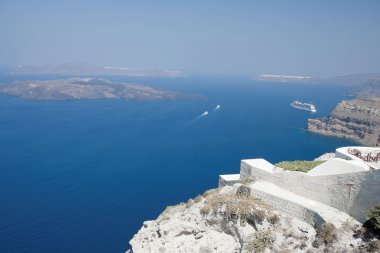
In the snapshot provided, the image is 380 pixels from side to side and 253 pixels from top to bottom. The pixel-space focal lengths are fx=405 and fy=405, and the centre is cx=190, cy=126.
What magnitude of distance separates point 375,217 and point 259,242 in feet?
16.3

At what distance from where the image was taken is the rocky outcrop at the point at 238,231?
51.6ft

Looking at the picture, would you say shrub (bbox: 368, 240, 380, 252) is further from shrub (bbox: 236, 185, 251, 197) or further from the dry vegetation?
shrub (bbox: 236, 185, 251, 197)

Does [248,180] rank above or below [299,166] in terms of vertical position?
below

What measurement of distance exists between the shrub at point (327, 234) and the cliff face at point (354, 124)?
92939mm

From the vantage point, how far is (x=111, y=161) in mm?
72812

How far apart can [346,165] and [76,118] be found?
110 meters

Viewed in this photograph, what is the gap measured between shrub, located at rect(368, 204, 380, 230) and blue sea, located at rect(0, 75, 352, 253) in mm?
31142

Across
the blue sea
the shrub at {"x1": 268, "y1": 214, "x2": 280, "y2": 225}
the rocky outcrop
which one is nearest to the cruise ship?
the blue sea

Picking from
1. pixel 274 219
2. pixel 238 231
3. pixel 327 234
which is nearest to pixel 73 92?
pixel 238 231

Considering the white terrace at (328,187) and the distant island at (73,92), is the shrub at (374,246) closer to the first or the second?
the white terrace at (328,187)

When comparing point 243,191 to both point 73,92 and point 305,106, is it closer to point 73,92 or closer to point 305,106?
point 305,106

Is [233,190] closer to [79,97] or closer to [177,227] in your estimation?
[177,227]

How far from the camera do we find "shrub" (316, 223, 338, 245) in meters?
15.4

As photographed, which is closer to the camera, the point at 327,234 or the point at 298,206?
the point at 327,234
